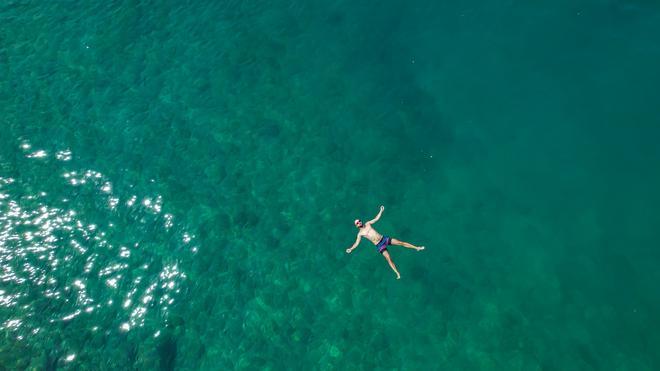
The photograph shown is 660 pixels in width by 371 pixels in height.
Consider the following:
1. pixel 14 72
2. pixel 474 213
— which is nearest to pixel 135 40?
pixel 14 72

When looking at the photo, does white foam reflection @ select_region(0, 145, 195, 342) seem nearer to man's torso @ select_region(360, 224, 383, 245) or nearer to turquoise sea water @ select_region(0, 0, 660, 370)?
turquoise sea water @ select_region(0, 0, 660, 370)

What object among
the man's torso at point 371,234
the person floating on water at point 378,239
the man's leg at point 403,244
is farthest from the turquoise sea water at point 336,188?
the man's torso at point 371,234

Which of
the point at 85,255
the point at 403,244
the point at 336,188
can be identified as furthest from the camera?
the point at 336,188

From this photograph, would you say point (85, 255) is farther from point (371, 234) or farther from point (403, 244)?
point (403, 244)

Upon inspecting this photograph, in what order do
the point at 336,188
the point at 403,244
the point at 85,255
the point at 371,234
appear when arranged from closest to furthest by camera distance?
the point at 371,234
the point at 403,244
the point at 85,255
the point at 336,188

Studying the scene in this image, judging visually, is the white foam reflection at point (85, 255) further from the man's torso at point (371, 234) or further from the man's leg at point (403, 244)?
the man's leg at point (403, 244)

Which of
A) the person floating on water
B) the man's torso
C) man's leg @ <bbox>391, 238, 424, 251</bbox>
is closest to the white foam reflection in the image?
the person floating on water

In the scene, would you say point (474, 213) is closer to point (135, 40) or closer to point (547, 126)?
point (547, 126)

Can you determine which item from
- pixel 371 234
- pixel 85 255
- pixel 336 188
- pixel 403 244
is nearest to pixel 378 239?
pixel 371 234
